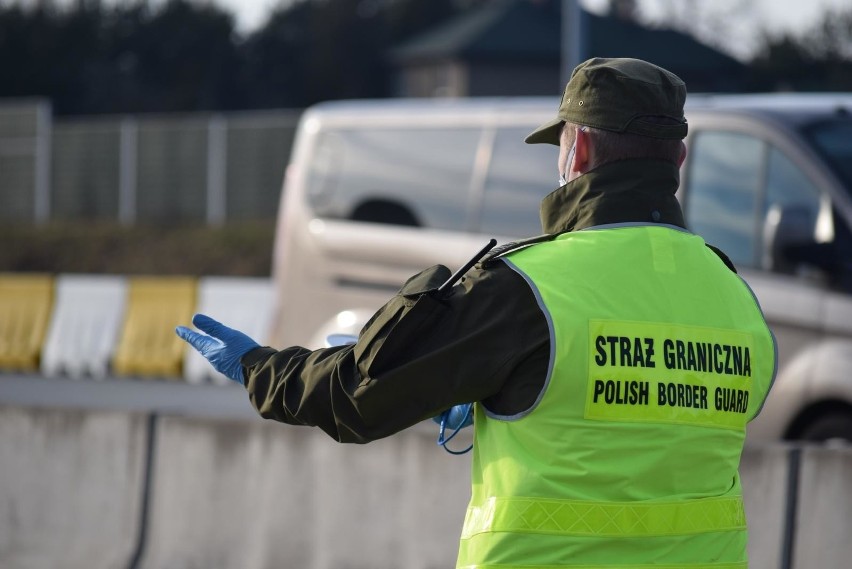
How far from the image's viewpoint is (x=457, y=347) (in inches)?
112

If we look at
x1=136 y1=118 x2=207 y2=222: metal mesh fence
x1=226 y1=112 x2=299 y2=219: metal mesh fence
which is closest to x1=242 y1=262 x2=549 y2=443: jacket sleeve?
x1=226 y1=112 x2=299 y2=219: metal mesh fence

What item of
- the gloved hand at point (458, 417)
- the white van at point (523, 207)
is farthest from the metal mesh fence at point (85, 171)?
the gloved hand at point (458, 417)

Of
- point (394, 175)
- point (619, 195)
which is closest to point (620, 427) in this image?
point (619, 195)

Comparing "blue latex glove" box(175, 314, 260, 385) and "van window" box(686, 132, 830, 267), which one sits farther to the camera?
"van window" box(686, 132, 830, 267)

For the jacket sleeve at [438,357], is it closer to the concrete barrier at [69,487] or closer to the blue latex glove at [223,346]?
the blue latex glove at [223,346]

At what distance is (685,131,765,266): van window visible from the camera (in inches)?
311

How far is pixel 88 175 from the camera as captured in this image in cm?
3634

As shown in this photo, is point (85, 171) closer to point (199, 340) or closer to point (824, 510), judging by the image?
point (824, 510)

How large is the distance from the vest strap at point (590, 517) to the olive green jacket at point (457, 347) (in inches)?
7.4

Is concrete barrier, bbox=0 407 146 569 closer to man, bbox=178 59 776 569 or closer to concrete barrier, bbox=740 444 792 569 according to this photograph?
concrete barrier, bbox=740 444 792 569

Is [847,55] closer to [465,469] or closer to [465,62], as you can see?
[465,62]

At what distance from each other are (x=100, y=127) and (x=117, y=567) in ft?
99.7

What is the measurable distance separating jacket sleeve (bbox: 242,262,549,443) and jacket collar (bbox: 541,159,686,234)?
0.22 m

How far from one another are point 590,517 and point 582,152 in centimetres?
72
